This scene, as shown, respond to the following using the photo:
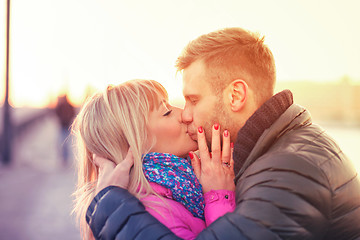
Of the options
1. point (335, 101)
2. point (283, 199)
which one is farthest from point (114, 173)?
point (335, 101)

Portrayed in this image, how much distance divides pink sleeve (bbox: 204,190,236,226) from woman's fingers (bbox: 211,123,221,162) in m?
0.26

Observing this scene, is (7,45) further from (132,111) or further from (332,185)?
(332,185)

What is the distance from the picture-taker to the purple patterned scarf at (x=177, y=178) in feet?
7.30

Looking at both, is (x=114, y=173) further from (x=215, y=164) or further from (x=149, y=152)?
(x=215, y=164)

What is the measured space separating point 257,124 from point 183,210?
60 centimetres

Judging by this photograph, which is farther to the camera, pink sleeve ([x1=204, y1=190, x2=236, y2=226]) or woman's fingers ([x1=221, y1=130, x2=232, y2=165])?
woman's fingers ([x1=221, y1=130, x2=232, y2=165])

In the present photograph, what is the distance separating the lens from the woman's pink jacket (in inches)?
80.2

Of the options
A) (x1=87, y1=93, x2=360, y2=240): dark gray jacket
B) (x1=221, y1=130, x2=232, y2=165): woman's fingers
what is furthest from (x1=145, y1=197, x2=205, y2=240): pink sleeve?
(x1=221, y1=130, x2=232, y2=165): woman's fingers

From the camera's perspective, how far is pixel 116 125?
2428 millimetres

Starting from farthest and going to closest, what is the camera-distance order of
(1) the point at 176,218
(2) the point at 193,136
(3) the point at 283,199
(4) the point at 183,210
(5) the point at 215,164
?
(2) the point at 193,136 → (5) the point at 215,164 → (4) the point at 183,210 → (1) the point at 176,218 → (3) the point at 283,199

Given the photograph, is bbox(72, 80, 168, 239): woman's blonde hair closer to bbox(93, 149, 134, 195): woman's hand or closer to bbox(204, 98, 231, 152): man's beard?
bbox(93, 149, 134, 195): woman's hand

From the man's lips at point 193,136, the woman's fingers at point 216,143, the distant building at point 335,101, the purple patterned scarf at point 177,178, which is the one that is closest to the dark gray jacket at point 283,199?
the purple patterned scarf at point 177,178

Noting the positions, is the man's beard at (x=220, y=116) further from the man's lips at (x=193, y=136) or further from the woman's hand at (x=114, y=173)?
the woman's hand at (x=114, y=173)

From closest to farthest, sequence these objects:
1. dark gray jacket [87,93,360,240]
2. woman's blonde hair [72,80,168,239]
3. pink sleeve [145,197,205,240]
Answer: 1. dark gray jacket [87,93,360,240]
2. pink sleeve [145,197,205,240]
3. woman's blonde hair [72,80,168,239]
